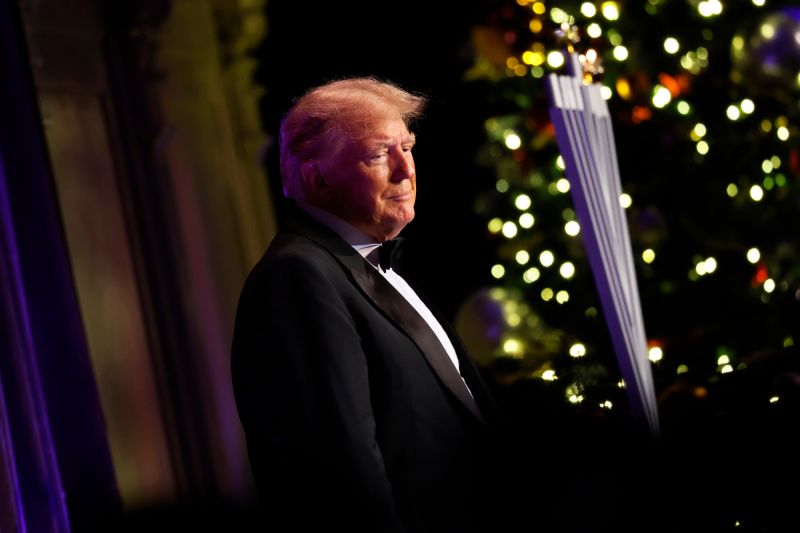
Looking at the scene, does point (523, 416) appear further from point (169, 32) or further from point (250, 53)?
point (250, 53)

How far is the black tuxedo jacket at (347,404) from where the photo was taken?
4.99 ft

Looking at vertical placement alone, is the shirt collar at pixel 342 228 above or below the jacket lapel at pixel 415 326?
above

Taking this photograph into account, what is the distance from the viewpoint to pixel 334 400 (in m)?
1.53

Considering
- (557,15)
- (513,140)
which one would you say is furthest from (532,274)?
(557,15)

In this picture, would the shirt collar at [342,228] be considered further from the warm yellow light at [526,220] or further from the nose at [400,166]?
the warm yellow light at [526,220]

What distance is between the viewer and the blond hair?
5.78ft

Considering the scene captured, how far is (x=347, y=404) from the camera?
1534 mm

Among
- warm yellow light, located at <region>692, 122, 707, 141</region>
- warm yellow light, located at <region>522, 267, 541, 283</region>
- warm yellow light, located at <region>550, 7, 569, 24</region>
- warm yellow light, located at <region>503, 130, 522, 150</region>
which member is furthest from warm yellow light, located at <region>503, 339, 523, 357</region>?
warm yellow light, located at <region>550, 7, 569, 24</region>

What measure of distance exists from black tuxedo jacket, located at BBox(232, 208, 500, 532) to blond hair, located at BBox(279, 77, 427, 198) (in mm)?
150

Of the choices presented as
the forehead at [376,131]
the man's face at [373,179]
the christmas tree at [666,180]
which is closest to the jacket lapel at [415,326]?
the man's face at [373,179]

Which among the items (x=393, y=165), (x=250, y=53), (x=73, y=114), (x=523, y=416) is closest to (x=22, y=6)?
(x=73, y=114)

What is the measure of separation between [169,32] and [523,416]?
3.36m

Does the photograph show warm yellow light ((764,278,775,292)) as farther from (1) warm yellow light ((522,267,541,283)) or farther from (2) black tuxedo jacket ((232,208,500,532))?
(2) black tuxedo jacket ((232,208,500,532))

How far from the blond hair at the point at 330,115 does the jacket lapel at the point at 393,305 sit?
0.41 feet
